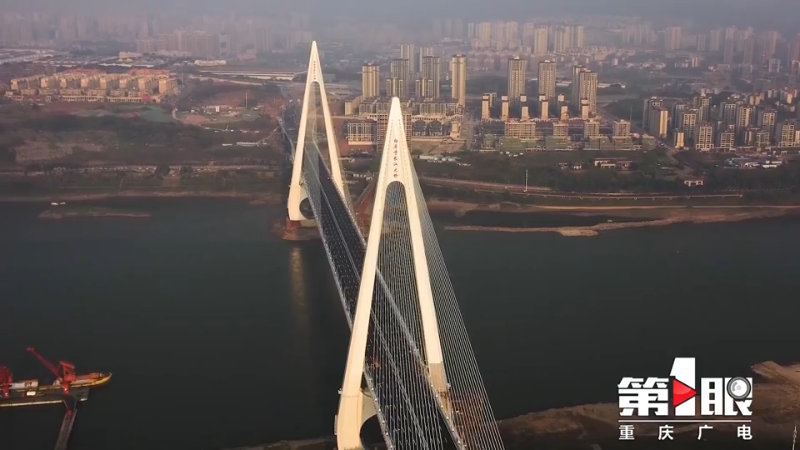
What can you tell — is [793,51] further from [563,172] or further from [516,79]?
[563,172]

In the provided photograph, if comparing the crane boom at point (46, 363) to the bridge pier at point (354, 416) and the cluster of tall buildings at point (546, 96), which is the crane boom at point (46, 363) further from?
the cluster of tall buildings at point (546, 96)

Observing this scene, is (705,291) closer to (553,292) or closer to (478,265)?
(553,292)

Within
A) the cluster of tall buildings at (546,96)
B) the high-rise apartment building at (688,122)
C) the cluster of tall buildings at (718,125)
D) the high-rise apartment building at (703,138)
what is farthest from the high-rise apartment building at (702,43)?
the high-rise apartment building at (703,138)

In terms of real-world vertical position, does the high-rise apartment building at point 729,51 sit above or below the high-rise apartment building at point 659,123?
above

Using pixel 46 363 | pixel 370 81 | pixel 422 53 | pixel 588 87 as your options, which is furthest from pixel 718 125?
pixel 46 363

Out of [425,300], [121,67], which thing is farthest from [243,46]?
[425,300]

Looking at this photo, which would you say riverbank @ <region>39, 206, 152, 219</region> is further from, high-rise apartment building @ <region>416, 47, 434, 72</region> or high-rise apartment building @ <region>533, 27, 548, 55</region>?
high-rise apartment building @ <region>533, 27, 548, 55</region>
